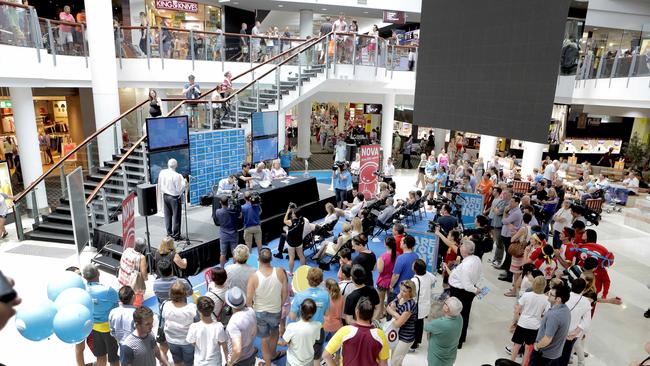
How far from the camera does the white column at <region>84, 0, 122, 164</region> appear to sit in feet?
42.5

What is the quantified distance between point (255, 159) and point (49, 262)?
5.66 meters

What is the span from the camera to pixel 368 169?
1347 cm

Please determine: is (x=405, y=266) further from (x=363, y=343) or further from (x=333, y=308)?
(x=363, y=343)

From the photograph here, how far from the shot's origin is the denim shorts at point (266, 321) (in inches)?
201

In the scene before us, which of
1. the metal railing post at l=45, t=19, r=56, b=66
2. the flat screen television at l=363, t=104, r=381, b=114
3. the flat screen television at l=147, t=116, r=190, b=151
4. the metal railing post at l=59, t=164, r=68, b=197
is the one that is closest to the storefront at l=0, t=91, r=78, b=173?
the metal railing post at l=45, t=19, r=56, b=66

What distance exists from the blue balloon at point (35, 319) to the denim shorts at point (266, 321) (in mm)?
2154

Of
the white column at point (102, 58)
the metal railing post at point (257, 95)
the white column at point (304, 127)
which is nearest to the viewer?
the white column at point (102, 58)

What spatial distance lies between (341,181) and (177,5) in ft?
45.8

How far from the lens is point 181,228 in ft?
32.0

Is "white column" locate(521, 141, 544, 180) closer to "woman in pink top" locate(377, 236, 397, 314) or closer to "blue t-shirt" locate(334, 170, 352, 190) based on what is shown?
"blue t-shirt" locate(334, 170, 352, 190)

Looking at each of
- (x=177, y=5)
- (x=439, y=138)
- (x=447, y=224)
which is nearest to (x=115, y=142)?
(x=447, y=224)

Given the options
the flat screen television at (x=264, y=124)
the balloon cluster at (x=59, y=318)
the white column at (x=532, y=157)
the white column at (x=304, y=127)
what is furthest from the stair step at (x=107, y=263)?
the white column at (x=532, y=157)

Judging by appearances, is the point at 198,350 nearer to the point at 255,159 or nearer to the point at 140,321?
the point at 140,321

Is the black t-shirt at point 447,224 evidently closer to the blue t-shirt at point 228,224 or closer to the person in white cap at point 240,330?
the blue t-shirt at point 228,224
